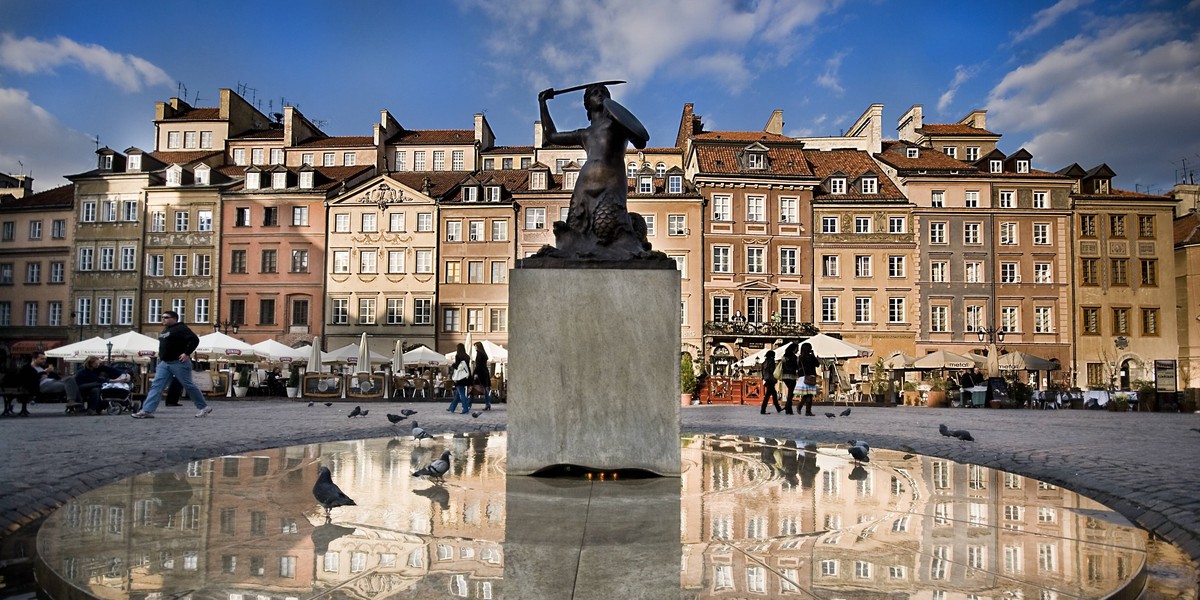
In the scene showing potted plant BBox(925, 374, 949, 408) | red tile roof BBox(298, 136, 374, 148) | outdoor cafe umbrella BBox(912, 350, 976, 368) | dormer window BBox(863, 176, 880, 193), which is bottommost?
potted plant BBox(925, 374, 949, 408)

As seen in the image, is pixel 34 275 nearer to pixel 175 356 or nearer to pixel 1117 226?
pixel 175 356

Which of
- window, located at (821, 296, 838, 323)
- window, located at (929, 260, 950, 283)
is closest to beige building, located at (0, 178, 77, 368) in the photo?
window, located at (821, 296, 838, 323)

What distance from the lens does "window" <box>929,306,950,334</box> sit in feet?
151

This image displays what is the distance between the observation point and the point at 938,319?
46.1 metres

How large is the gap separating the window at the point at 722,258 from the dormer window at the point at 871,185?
30.2 feet

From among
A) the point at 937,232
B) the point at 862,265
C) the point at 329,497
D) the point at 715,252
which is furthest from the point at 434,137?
the point at 329,497

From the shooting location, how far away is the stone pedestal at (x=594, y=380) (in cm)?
572

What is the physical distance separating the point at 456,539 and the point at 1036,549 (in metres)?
2.77

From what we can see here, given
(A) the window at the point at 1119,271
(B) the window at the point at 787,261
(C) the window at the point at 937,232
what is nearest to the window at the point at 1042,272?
(A) the window at the point at 1119,271

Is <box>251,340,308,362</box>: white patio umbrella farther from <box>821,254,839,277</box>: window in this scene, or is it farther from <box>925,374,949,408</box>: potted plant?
<box>821,254,839,277</box>: window

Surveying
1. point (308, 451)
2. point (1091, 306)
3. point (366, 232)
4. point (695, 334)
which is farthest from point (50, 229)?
point (1091, 306)

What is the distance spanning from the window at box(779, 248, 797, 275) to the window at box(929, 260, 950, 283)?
8.16 meters

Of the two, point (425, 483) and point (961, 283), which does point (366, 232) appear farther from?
point (425, 483)

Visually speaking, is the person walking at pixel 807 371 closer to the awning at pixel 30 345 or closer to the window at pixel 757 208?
the window at pixel 757 208
